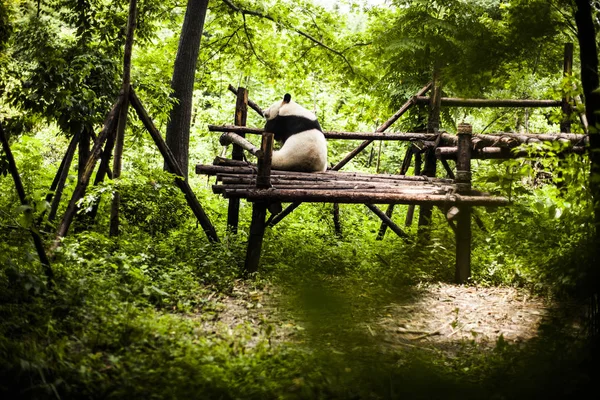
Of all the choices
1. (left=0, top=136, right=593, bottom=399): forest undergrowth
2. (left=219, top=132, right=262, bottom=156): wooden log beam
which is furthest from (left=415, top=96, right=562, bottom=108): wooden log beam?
(left=219, top=132, right=262, bottom=156): wooden log beam

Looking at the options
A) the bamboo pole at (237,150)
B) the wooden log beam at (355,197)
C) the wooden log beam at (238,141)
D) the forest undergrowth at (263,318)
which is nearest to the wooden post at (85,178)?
the forest undergrowth at (263,318)

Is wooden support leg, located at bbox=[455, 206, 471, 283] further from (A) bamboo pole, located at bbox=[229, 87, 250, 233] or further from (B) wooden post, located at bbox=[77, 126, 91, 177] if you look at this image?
(B) wooden post, located at bbox=[77, 126, 91, 177]

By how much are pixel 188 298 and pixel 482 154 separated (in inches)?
144

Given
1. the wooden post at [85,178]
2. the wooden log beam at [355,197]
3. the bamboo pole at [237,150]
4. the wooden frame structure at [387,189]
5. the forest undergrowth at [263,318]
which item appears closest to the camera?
the forest undergrowth at [263,318]

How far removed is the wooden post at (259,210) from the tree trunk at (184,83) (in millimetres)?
3234

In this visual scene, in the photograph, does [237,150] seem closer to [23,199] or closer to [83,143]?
[83,143]

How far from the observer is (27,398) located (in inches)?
92.0

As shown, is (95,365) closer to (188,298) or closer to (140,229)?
(188,298)

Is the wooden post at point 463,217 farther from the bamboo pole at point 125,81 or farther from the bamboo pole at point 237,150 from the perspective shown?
the bamboo pole at point 125,81

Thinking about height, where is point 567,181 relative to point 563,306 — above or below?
above

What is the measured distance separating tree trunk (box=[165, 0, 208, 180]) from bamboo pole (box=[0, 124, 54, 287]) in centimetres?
452

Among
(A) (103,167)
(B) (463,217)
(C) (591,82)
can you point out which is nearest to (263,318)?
(B) (463,217)

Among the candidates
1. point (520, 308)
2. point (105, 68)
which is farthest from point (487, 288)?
point (105, 68)

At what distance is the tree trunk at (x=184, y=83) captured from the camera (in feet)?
26.1
